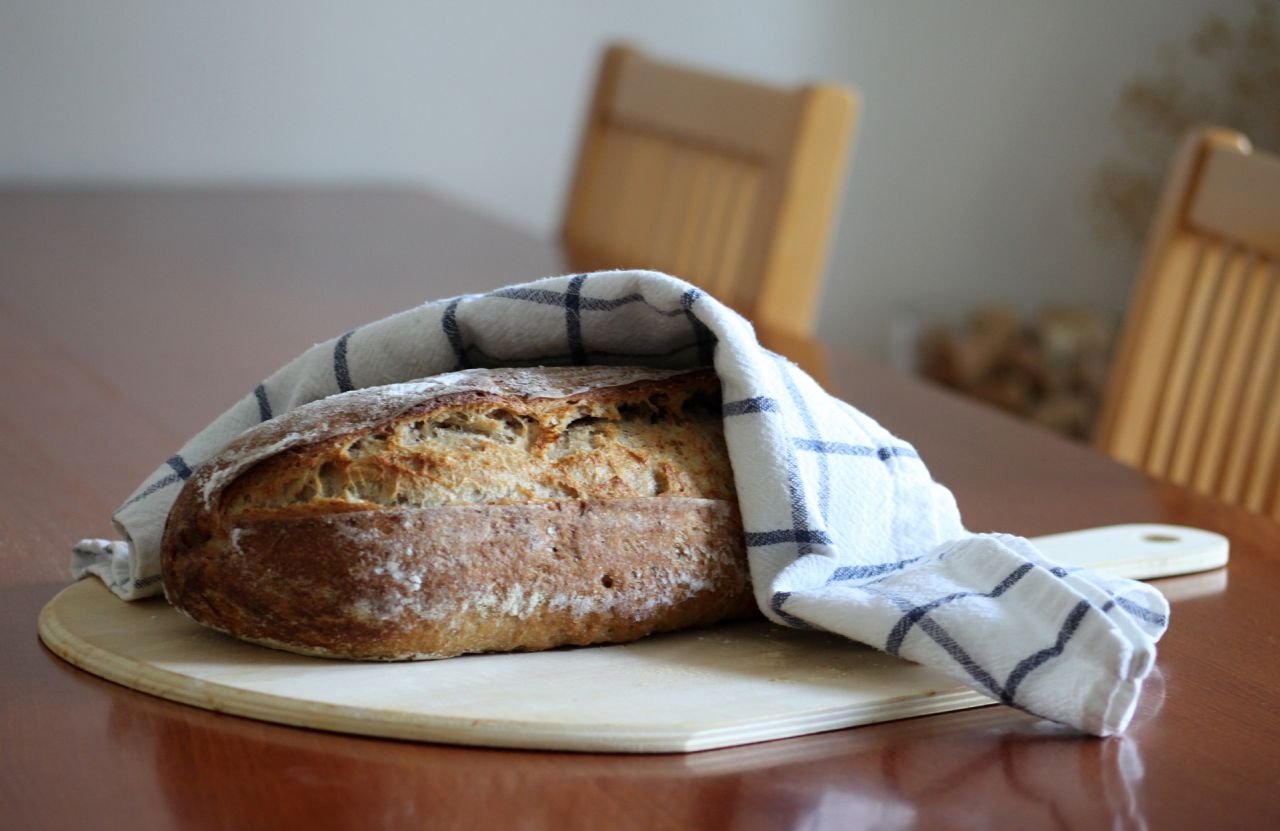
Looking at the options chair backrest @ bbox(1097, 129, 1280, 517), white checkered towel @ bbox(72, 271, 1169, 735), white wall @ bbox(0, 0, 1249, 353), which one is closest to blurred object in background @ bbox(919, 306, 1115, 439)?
white wall @ bbox(0, 0, 1249, 353)

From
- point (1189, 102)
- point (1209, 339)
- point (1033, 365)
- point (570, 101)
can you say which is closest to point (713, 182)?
point (1209, 339)

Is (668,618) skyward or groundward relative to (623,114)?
groundward

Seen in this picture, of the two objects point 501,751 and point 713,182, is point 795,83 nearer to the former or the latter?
point 713,182

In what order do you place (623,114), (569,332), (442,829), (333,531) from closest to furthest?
(442,829), (333,531), (569,332), (623,114)

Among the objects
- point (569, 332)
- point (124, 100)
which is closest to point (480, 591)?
point (569, 332)

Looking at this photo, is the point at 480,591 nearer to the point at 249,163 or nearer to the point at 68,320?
the point at 68,320
